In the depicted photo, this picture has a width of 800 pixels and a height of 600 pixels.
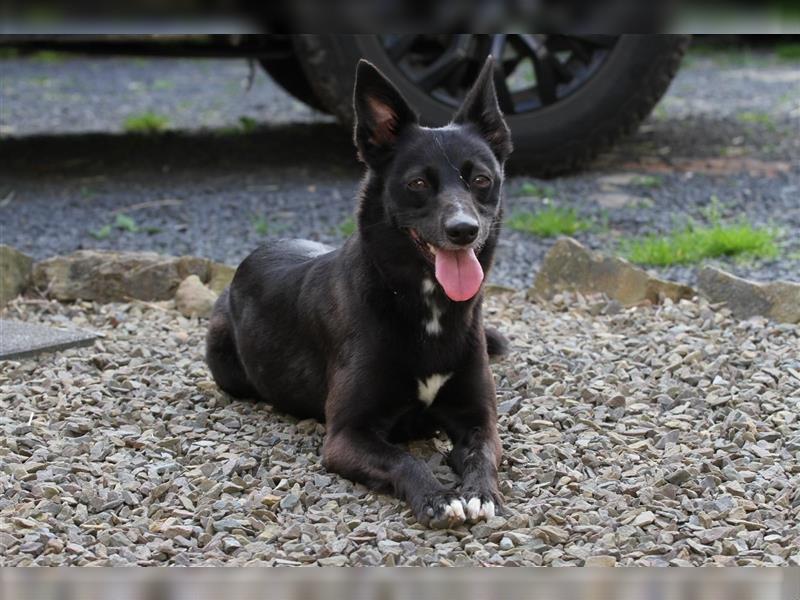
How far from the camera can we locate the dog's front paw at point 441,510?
2855mm

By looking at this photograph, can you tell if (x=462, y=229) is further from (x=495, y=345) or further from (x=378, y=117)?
(x=495, y=345)

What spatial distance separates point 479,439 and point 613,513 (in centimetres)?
52

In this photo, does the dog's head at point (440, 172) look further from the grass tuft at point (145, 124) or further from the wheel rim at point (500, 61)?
the grass tuft at point (145, 124)

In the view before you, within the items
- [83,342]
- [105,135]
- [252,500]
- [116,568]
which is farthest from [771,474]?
[105,135]

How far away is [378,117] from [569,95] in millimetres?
3631

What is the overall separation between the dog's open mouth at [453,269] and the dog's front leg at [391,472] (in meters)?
0.48

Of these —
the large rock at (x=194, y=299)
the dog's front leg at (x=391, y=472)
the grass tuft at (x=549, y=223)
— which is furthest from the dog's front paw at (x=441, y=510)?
the grass tuft at (x=549, y=223)

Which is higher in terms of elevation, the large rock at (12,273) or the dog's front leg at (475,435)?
the dog's front leg at (475,435)

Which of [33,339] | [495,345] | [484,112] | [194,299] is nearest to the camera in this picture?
[484,112]

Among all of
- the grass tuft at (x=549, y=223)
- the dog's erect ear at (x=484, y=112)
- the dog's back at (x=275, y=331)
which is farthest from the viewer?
the grass tuft at (x=549, y=223)

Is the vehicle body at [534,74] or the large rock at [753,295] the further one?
the vehicle body at [534,74]

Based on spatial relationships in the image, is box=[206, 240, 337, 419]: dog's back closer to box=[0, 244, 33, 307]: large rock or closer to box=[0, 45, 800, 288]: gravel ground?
box=[0, 244, 33, 307]: large rock

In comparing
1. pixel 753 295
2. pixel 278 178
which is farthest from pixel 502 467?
pixel 278 178

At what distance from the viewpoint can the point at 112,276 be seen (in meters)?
5.46
